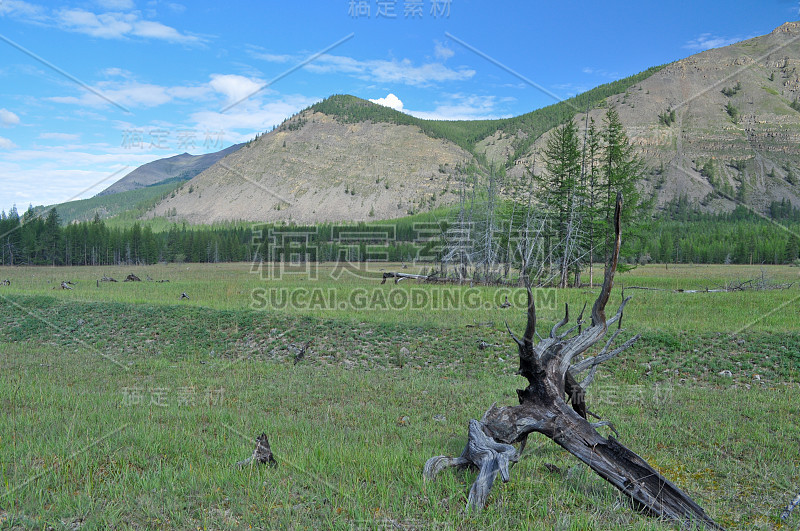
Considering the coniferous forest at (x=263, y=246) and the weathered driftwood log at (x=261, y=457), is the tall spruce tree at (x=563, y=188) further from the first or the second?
the weathered driftwood log at (x=261, y=457)

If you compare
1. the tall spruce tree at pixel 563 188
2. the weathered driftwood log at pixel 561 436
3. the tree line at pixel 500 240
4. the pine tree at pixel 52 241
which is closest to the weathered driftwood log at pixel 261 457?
the weathered driftwood log at pixel 561 436

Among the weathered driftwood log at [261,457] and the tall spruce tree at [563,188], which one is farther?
the tall spruce tree at [563,188]

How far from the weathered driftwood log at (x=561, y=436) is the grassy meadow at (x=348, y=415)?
0.87ft

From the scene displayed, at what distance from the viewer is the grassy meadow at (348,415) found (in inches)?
178

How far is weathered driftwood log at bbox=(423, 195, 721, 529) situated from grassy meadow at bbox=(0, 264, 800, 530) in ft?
0.87

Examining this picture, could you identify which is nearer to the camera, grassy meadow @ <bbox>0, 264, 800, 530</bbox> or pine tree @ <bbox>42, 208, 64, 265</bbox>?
grassy meadow @ <bbox>0, 264, 800, 530</bbox>

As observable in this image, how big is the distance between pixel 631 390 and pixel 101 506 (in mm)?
11657

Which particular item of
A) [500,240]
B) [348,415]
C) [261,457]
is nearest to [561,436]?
[261,457]

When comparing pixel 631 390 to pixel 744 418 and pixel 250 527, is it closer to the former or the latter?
pixel 744 418

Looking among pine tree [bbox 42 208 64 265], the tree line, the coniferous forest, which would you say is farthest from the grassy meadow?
pine tree [bbox 42 208 64 265]

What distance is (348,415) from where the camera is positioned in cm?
878

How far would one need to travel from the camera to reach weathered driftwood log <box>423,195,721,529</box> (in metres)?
4.51

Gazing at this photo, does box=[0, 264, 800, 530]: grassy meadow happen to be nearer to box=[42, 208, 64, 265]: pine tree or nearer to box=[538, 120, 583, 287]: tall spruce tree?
box=[538, 120, 583, 287]: tall spruce tree

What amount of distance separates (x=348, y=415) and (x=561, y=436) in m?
4.79
